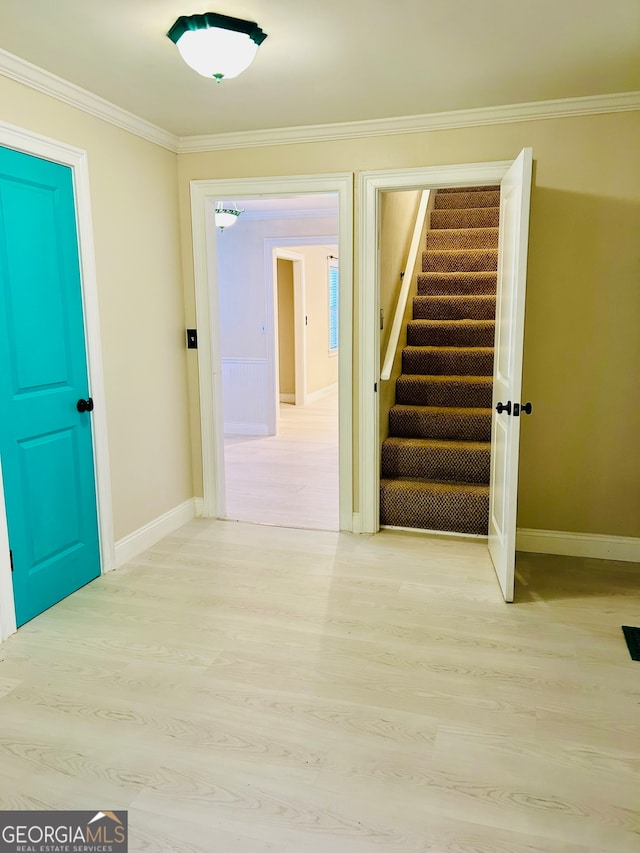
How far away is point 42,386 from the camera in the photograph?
2705 mm

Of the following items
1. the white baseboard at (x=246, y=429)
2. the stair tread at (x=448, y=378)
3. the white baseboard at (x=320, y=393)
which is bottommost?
the white baseboard at (x=246, y=429)

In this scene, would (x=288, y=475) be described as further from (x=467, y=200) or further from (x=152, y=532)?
(x=467, y=200)

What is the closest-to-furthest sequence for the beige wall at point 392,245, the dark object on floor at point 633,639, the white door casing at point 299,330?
the dark object on floor at point 633,639 < the beige wall at point 392,245 < the white door casing at point 299,330

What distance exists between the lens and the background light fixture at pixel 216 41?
2092mm

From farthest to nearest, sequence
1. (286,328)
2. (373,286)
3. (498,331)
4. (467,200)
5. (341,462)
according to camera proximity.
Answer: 1. (286,328)
2. (467,200)
3. (341,462)
4. (373,286)
5. (498,331)

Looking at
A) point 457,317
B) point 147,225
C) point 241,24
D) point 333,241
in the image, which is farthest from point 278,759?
point 333,241

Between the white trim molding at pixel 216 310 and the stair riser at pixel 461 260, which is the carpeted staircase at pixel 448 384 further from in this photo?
the white trim molding at pixel 216 310

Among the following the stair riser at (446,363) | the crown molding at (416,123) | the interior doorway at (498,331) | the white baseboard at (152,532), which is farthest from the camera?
the stair riser at (446,363)

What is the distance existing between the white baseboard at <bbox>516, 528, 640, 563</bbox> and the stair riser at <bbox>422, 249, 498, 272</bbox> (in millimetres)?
2484

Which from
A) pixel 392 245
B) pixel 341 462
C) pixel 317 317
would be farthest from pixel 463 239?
pixel 317 317

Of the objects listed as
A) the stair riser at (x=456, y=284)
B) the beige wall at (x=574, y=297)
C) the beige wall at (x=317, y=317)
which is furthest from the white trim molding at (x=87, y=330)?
the beige wall at (x=317, y=317)

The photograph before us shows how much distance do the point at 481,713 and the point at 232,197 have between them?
2983mm

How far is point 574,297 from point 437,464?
1299mm

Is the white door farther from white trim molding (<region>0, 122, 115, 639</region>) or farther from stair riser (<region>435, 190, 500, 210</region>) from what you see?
stair riser (<region>435, 190, 500, 210</region>)
